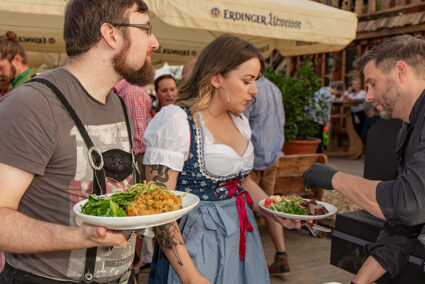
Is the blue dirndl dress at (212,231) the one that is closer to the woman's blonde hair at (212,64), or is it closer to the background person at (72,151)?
the woman's blonde hair at (212,64)

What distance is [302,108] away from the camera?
548 cm

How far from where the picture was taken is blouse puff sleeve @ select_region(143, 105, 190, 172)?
1.93m

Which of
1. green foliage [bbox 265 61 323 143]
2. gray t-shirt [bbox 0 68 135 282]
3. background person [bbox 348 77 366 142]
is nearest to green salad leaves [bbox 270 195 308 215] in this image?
gray t-shirt [bbox 0 68 135 282]

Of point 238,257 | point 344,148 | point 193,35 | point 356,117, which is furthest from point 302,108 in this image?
point 344,148

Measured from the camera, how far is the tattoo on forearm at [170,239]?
1.77 metres

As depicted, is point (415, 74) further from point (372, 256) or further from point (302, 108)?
point (302, 108)

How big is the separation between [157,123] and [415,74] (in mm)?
1470

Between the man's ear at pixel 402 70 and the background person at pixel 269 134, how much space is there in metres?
1.91

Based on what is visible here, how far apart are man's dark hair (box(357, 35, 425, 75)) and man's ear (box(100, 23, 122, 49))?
1601mm

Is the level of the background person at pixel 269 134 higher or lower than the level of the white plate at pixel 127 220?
lower

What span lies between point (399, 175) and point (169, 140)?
48.0 inches

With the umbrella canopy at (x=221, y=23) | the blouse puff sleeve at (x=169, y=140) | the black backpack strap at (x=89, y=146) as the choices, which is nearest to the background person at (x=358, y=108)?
the umbrella canopy at (x=221, y=23)

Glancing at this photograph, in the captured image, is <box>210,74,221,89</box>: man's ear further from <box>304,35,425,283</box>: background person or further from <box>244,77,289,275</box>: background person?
<box>244,77,289,275</box>: background person

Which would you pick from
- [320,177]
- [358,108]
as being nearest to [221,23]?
[320,177]
